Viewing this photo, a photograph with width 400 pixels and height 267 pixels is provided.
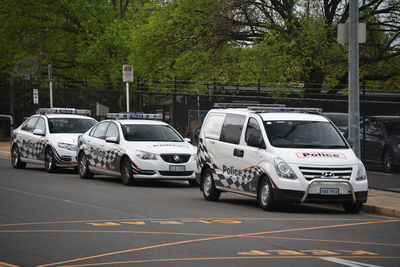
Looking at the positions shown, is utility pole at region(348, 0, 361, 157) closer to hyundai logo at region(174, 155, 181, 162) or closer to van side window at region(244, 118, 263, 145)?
van side window at region(244, 118, 263, 145)

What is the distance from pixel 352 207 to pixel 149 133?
24.4 ft

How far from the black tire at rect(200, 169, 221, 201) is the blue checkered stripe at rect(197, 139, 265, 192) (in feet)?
0.47

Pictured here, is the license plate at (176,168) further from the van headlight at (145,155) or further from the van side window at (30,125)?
the van side window at (30,125)

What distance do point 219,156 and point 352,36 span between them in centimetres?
348

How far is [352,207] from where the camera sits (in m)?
15.4

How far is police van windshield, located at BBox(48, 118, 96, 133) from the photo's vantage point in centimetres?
2559

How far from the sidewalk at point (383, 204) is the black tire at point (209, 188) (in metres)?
2.86

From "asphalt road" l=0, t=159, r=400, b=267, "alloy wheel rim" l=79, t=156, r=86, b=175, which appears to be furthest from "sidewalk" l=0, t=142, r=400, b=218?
"alloy wheel rim" l=79, t=156, r=86, b=175

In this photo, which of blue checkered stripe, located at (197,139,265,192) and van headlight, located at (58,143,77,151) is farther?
van headlight, located at (58,143,77,151)

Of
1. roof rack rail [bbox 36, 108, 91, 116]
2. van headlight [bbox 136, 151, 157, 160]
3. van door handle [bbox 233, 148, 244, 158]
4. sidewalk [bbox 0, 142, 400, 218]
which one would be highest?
roof rack rail [bbox 36, 108, 91, 116]

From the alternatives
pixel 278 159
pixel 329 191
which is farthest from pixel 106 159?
pixel 329 191

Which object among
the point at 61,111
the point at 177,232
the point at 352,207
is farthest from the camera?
the point at 61,111

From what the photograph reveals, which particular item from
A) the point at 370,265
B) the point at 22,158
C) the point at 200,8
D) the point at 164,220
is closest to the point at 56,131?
the point at 22,158

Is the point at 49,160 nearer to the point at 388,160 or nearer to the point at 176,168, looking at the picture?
the point at 176,168
